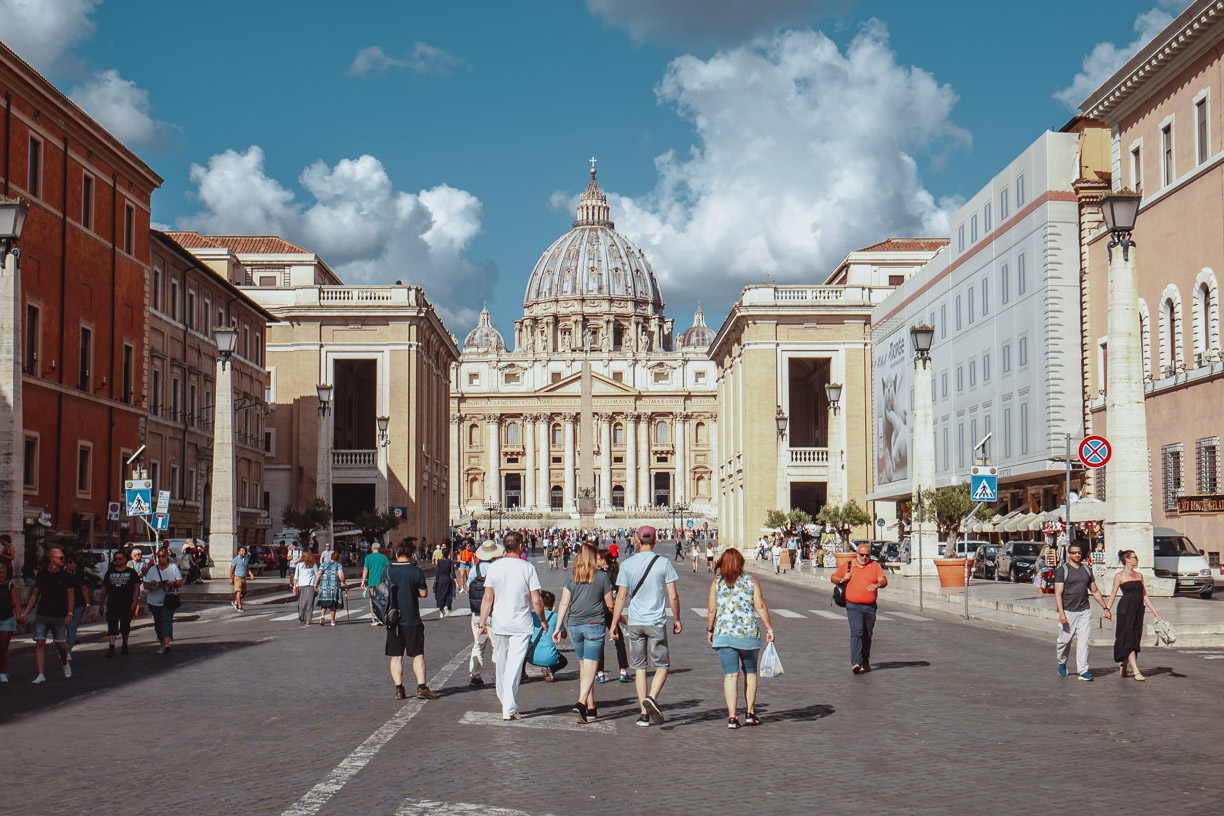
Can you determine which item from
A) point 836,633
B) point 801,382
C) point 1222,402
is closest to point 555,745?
point 836,633

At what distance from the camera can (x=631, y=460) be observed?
164375mm

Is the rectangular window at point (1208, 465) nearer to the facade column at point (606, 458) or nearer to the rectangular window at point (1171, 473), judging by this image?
the rectangular window at point (1171, 473)

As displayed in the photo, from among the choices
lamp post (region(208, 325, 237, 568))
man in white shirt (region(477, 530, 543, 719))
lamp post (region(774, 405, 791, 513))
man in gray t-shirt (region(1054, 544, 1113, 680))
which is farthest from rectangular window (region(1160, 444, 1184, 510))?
man in white shirt (region(477, 530, 543, 719))

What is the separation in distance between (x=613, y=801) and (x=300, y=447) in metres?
70.4

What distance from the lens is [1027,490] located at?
54.2 meters

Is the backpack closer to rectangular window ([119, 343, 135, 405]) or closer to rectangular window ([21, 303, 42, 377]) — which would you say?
rectangular window ([21, 303, 42, 377])

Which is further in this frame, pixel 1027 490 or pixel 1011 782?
pixel 1027 490

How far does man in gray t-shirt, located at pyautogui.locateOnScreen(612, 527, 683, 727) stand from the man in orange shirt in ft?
12.5

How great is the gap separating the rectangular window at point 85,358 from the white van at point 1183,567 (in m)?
29.5

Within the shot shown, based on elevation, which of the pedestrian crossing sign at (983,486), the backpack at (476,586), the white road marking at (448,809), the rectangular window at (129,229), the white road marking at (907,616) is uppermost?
the rectangular window at (129,229)

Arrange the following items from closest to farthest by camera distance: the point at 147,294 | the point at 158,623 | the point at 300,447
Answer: the point at 158,623 < the point at 147,294 < the point at 300,447

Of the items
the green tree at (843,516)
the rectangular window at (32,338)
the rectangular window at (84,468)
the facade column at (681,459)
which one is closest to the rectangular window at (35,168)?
the rectangular window at (32,338)

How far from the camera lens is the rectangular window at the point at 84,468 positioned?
41156 mm

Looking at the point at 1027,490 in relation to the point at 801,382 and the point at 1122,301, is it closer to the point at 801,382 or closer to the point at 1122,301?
the point at 1122,301
